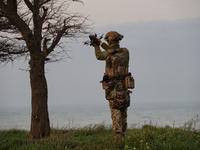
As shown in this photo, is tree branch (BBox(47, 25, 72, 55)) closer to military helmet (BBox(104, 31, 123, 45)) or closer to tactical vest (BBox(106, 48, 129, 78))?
military helmet (BBox(104, 31, 123, 45))

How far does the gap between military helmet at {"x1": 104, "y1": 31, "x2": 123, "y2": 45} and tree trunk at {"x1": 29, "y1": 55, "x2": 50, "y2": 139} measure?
3.87 metres

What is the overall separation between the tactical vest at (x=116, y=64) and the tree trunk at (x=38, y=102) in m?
4.03

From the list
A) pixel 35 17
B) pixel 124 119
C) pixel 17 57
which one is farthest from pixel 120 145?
pixel 17 57

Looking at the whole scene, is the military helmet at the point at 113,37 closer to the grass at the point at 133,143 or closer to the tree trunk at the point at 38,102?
the grass at the point at 133,143

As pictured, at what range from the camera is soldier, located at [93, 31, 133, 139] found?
264 inches

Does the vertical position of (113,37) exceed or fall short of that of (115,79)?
it exceeds it

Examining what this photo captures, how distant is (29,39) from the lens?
9.70 m

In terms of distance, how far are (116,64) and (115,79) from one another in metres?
0.45

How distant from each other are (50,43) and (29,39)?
904 millimetres

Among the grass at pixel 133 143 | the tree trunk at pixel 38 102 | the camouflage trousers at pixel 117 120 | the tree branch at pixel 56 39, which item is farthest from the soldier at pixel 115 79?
the tree trunk at pixel 38 102

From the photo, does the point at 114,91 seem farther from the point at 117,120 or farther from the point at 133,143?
the point at 133,143

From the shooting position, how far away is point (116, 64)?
671 centimetres

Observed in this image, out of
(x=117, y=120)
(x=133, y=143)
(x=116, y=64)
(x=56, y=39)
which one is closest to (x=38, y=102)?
(x=56, y=39)

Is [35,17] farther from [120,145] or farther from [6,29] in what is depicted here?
[120,145]
